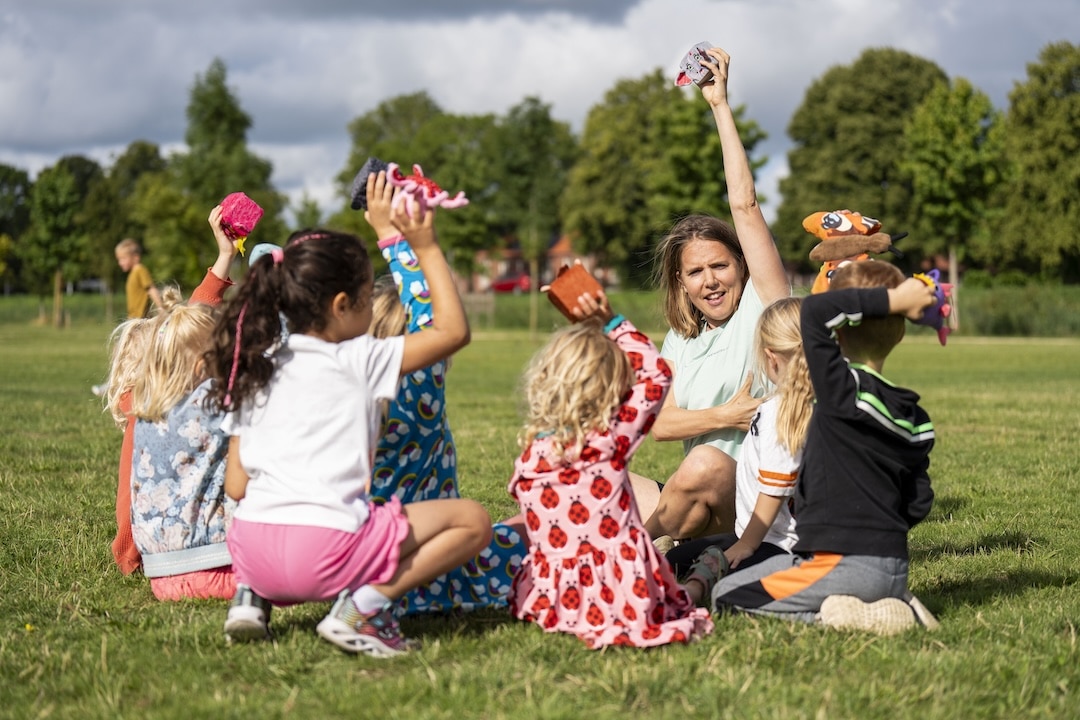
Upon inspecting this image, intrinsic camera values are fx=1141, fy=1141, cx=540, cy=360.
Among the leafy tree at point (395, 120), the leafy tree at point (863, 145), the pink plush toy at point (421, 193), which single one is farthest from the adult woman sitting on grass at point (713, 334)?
the leafy tree at point (395, 120)

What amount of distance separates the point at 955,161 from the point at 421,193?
1813 inches

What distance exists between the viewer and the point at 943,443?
33.3ft

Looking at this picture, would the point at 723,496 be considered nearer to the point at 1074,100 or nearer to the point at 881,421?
the point at 881,421

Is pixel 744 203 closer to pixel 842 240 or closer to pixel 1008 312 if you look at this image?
pixel 842 240

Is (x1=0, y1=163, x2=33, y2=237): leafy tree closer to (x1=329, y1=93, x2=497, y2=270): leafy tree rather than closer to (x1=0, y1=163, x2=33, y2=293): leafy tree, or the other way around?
(x1=0, y1=163, x2=33, y2=293): leafy tree

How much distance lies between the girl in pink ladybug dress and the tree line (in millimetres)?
42062

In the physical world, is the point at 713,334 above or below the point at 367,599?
above

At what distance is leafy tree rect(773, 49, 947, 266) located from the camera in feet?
200

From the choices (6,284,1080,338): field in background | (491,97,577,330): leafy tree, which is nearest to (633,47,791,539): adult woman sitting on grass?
(6,284,1080,338): field in background

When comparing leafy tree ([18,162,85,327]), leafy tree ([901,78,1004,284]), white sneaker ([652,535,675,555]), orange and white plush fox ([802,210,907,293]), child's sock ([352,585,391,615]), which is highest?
leafy tree ([901,78,1004,284])

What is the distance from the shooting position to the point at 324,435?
12.0 ft

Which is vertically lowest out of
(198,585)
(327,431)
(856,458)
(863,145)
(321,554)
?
(198,585)

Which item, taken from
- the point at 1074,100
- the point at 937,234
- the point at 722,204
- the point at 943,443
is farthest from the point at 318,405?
the point at 1074,100

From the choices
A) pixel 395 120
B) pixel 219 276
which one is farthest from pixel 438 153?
pixel 219 276
